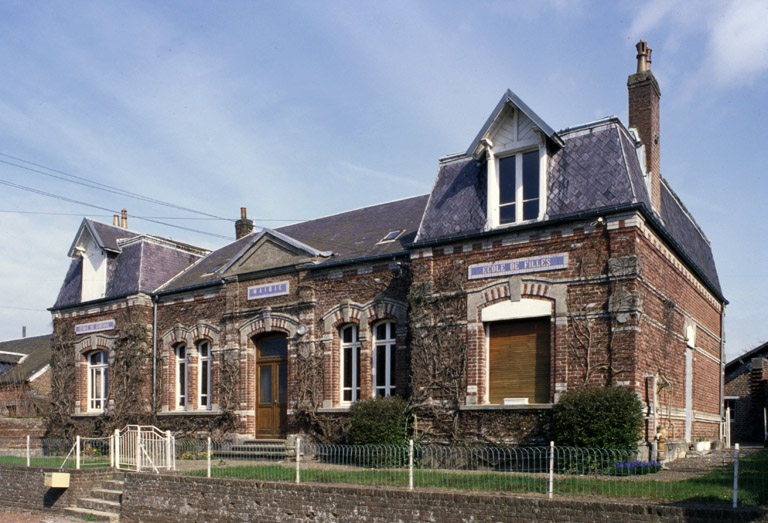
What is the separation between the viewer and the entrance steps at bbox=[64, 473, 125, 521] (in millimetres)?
16297

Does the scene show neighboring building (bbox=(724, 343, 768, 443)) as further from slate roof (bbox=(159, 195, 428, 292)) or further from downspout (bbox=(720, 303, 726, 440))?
slate roof (bbox=(159, 195, 428, 292))

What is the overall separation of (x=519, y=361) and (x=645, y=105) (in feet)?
24.4

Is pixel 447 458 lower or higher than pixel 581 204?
lower

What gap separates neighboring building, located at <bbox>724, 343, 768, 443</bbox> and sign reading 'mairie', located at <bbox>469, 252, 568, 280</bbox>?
14559 millimetres

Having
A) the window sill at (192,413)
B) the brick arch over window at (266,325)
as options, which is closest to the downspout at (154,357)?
the window sill at (192,413)

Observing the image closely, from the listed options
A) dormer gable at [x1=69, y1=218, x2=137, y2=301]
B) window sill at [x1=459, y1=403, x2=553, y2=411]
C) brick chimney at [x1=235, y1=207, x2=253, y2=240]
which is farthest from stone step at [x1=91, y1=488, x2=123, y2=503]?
brick chimney at [x1=235, y1=207, x2=253, y2=240]

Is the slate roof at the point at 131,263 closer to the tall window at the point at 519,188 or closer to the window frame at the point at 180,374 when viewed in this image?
the window frame at the point at 180,374

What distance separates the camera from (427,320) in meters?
17.0

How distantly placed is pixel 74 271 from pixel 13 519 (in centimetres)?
1202

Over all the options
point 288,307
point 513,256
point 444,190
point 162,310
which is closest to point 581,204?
point 513,256

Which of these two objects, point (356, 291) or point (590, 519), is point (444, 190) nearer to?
point (356, 291)

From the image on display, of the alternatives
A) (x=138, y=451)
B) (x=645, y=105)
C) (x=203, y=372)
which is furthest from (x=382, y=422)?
(x=645, y=105)

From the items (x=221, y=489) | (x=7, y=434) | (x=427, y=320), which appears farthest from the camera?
(x=7, y=434)

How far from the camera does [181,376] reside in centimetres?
2369
